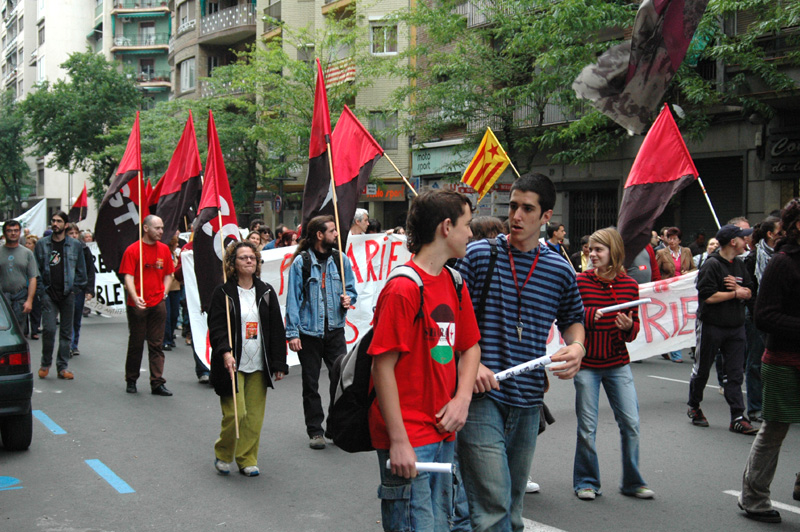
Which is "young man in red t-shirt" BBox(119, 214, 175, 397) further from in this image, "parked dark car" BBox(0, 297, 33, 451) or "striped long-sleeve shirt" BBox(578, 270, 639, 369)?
"striped long-sleeve shirt" BBox(578, 270, 639, 369)

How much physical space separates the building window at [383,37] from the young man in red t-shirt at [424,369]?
2979 centimetres

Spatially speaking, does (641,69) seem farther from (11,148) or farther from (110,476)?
(11,148)

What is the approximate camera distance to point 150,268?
32.1 feet

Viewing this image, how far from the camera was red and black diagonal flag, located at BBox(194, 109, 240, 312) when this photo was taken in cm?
818

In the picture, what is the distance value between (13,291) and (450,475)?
934 cm

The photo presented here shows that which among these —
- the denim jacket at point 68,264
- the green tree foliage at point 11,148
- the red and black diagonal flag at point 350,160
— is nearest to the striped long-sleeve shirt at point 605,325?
the red and black diagonal flag at point 350,160

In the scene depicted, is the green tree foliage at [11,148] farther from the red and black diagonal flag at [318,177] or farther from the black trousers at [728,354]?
the black trousers at [728,354]

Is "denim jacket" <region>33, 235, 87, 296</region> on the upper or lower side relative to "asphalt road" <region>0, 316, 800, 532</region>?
upper

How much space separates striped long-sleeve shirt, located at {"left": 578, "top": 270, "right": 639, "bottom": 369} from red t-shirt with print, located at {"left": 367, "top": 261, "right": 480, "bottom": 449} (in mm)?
2576

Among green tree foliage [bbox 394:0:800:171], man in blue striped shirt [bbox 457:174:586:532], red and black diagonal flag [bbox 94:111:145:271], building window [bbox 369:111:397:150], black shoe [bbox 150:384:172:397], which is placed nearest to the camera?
man in blue striped shirt [bbox 457:174:586:532]

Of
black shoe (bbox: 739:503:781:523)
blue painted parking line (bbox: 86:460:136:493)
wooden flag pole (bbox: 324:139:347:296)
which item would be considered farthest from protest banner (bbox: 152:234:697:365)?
black shoe (bbox: 739:503:781:523)

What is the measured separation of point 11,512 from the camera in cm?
540

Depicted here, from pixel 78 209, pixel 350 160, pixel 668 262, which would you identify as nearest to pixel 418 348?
pixel 350 160

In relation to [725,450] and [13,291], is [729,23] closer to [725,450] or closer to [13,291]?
[725,450]
